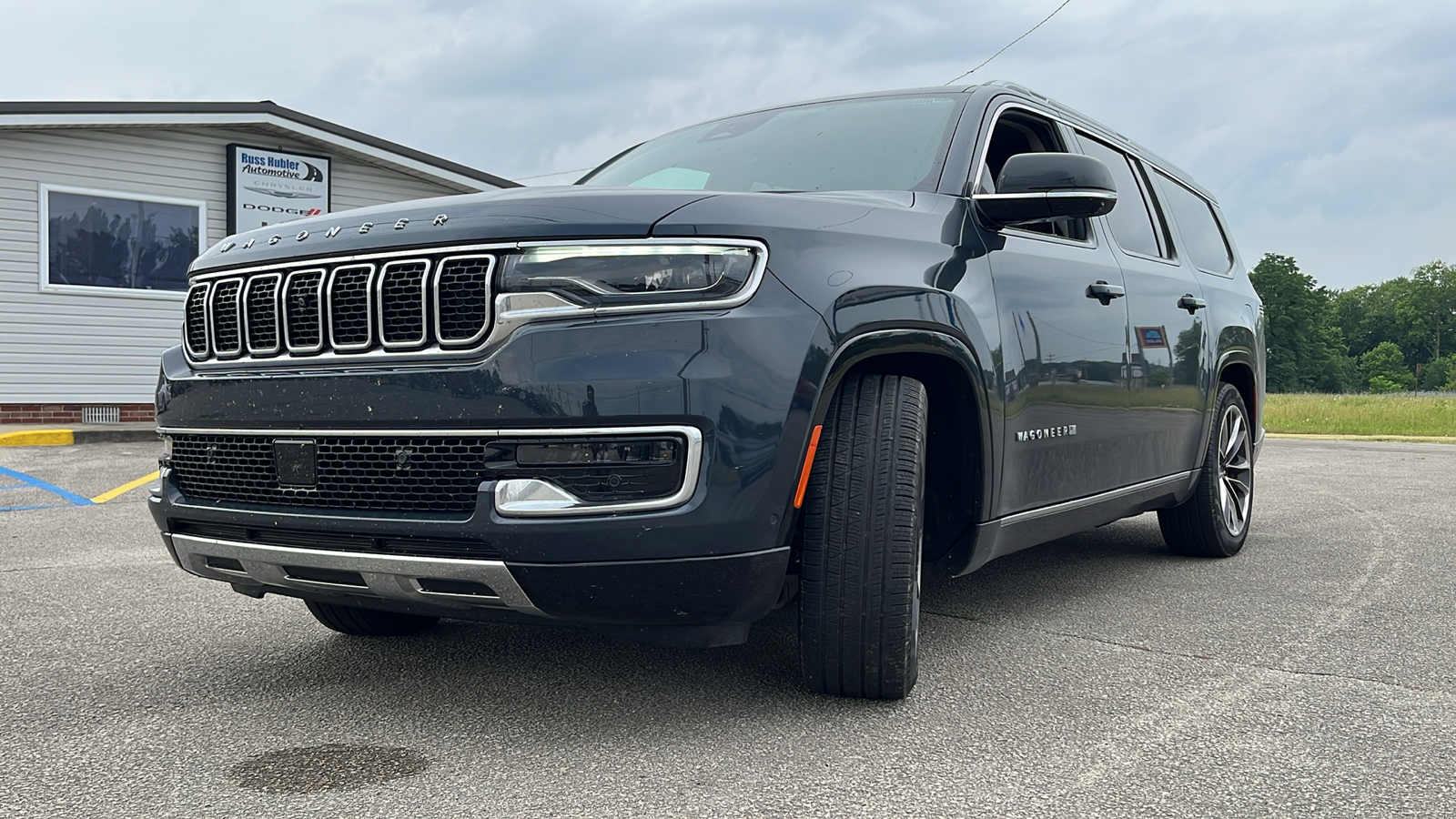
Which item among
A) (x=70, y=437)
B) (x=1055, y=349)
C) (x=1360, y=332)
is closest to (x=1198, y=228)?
(x=1055, y=349)

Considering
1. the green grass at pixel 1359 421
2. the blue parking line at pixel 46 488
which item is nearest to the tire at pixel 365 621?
the blue parking line at pixel 46 488

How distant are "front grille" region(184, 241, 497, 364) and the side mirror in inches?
61.4

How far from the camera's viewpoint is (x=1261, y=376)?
20.3 feet

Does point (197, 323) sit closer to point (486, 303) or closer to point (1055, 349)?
point (486, 303)

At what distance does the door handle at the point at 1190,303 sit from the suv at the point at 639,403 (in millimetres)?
1498

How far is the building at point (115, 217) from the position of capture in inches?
529

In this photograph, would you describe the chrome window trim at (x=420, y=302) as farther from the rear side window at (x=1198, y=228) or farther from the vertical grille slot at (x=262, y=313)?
the rear side window at (x=1198, y=228)

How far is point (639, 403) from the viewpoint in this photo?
259 cm

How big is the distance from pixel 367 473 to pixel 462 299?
453 millimetres

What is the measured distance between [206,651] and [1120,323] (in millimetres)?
3154

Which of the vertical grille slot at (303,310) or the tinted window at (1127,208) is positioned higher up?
the tinted window at (1127,208)

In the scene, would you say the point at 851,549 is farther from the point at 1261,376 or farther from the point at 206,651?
the point at 1261,376

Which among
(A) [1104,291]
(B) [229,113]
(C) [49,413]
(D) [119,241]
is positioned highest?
(B) [229,113]

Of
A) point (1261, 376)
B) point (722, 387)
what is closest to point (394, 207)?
point (722, 387)
